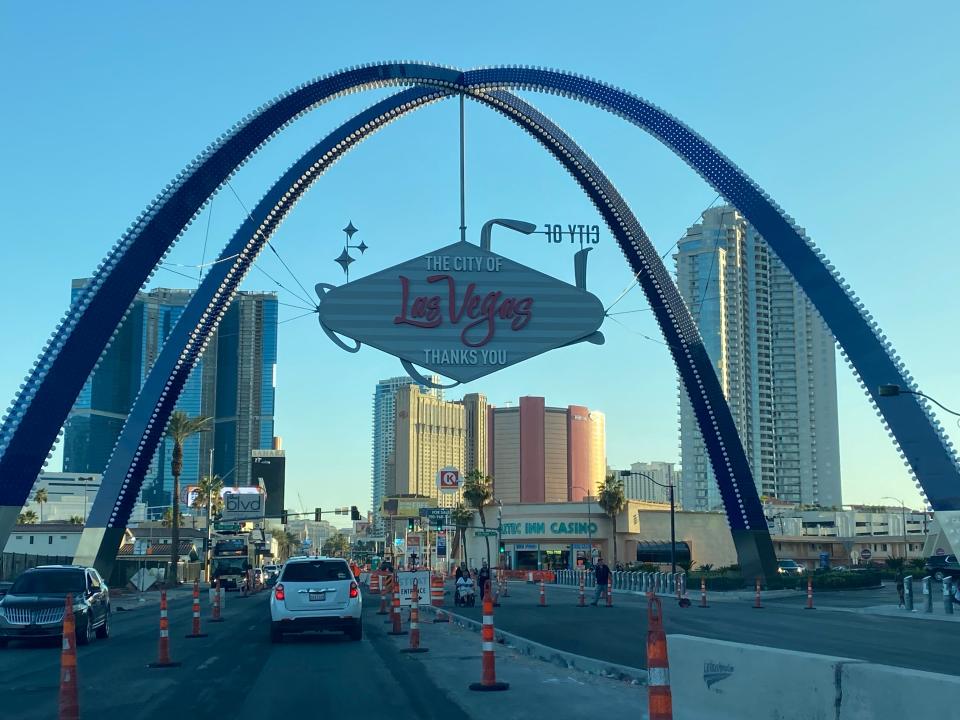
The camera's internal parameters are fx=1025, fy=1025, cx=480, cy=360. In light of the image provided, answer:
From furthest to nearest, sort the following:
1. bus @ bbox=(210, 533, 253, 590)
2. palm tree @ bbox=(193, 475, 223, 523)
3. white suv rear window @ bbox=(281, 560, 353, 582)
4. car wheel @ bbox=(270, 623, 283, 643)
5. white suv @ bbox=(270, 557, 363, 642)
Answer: palm tree @ bbox=(193, 475, 223, 523)
bus @ bbox=(210, 533, 253, 590)
white suv rear window @ bbox=(281, 560, 353, 582)
car wheel @ bbox=(270, 623, 283, 643)
white suv @ bbox=(270, 557, 363, 642)

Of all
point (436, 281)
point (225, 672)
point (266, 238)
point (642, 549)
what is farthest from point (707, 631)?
point (642, 549)

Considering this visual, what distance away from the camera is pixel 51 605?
22797 millimetres

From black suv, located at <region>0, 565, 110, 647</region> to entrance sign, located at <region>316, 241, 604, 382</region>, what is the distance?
8.35 m

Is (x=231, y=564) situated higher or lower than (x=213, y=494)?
lower

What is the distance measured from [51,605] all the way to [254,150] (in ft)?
72.4

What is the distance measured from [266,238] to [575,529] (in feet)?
211

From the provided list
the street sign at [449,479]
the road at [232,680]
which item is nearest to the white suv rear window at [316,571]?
the road at [232,680]

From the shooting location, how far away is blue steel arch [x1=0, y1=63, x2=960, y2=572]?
1319 inches

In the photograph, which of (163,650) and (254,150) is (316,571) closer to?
(163,650)

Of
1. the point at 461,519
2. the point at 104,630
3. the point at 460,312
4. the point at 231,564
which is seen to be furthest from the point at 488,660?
the point at 461,519

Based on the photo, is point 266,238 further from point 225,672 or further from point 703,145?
point 225,672

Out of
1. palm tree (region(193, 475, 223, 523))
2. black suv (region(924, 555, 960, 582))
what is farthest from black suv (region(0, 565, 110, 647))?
palm tree (region(193, 475, 223, 523))

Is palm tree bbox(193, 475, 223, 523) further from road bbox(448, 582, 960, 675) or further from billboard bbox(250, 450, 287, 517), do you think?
road bbox(448, 582, 960, 675)

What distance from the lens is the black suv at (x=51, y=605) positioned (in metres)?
22.7
